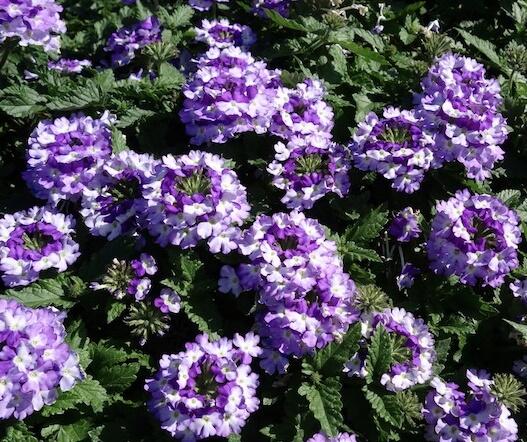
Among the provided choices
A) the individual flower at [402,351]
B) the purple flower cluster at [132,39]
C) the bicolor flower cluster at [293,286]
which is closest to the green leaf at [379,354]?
the individual flower at [402,351]

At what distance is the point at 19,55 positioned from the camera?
15.6 ft

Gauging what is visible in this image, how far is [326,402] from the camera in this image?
2.89m

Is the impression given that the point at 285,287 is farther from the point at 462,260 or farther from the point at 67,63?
the point at 67,63

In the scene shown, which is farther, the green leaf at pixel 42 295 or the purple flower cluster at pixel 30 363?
the green leaf at pixel 42 295

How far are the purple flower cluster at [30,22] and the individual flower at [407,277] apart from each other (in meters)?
2.57

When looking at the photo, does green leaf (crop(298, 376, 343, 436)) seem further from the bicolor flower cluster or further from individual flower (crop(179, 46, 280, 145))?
individual flower (crop(179, 46, 280, 145))

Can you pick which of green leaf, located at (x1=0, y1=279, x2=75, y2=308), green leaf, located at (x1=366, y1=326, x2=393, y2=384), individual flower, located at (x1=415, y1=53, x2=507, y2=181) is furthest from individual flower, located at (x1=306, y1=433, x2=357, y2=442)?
individual flower, located at (x1=415, y1=53, x2=507, y2=181)

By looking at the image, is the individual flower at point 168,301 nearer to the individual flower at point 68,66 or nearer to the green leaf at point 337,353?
the green leaf at point 337,353

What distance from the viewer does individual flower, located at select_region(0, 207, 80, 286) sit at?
3.13m

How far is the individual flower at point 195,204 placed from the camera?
3.03 metres

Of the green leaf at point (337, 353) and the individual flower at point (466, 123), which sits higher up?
the individual flower at point (466, 123)

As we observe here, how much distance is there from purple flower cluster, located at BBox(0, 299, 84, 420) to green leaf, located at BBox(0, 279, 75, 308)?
31 centimetres

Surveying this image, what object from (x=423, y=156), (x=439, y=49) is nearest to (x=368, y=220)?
(x=423, y=156)

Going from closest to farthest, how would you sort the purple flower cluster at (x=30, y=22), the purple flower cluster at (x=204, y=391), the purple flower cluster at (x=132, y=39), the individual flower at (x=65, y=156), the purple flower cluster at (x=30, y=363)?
the purple flower cluster at (x=30, y=363) → the purple flower cluster at (x=204, y=391) → the individual flower at (x=65, y=156) → the purple flower cluster at (x=30, y=22) → the purple flower cluster at (x=132, y=39)
